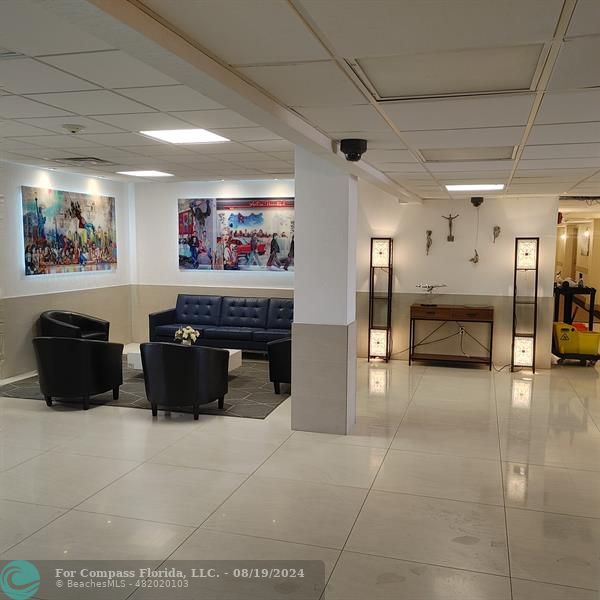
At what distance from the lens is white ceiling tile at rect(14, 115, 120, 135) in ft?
14.4

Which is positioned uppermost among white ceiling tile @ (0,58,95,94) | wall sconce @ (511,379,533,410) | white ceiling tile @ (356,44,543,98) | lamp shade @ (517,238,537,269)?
white ceiling tile @ (0,58,95,94)

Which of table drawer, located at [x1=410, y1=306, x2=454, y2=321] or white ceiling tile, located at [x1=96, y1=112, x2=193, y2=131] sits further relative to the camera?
table drawer, located at [x1=410, y1=306, x2=454, y2=321]

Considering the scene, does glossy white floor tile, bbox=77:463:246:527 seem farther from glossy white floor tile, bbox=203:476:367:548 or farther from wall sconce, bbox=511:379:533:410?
wall sconce, bbox=511:379:533:410

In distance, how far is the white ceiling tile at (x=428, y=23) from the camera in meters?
1.78

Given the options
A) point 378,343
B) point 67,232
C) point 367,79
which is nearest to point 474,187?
point 378,343

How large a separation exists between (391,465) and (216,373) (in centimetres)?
204

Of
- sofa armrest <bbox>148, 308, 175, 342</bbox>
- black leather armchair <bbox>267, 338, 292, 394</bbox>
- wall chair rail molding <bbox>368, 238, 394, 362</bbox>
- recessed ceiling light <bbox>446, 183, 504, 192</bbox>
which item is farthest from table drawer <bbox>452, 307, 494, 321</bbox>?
sofa armrest <bbox>148, 308, 175, 342</bbox>

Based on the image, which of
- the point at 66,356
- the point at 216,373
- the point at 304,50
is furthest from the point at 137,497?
the point at 304,50

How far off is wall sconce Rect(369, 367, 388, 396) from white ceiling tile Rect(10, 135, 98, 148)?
4.15 metres

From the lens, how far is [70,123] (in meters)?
4.51

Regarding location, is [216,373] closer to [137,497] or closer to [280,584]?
[137,497]

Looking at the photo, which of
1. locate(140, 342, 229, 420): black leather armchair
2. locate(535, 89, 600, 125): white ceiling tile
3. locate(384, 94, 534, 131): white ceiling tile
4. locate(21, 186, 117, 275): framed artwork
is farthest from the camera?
locate(21, 186, 117, 275): framed artwork

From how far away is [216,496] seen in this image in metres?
3.92

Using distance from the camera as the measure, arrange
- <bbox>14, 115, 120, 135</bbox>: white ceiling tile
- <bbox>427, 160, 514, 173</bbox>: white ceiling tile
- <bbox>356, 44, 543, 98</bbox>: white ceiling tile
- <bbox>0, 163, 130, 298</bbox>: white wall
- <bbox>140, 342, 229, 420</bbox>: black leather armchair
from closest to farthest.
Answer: <bbox>356, 44, 543, 98</bbox>: white ceiling tile
<bbox>14, 115, 120, 135</bbox>: white ceiling tile
<bbox>427, 160, 514, 173</bbox>: white ceiling tile
<bbox>140, 342, 229, 420</bbox>: black leather armchair
<bbox>0, 163, 130, 298</bbox>: white wall
